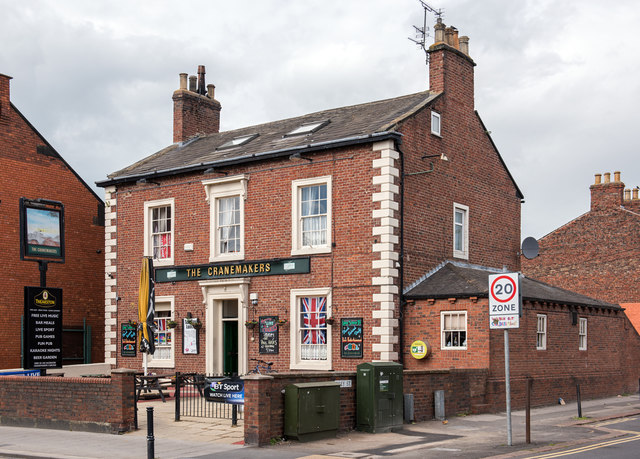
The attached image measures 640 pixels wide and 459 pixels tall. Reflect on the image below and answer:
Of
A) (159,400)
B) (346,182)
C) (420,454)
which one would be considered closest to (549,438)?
(420,454)

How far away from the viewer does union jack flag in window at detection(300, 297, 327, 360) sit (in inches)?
867

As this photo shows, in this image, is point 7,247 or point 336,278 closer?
point 336,278

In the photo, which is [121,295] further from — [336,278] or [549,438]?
[549,438]

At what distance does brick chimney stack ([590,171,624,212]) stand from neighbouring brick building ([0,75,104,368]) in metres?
23.3

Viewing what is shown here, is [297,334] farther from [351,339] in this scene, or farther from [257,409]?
[257,409]

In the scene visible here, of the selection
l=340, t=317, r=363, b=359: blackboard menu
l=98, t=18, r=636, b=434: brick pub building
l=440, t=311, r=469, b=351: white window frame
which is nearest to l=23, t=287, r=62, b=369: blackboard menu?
l=98, t=18, r=636, b=434: brick pub building

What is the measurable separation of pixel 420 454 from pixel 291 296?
9.89 meters

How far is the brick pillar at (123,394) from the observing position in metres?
15.5

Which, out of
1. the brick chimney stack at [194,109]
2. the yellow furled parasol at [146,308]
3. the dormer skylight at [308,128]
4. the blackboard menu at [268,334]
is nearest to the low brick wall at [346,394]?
the blackboard menu at [268,334]

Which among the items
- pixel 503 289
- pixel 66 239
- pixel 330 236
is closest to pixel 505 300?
pixel 503 289

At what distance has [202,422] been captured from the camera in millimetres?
16766

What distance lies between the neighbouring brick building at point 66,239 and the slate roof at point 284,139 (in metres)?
2.83

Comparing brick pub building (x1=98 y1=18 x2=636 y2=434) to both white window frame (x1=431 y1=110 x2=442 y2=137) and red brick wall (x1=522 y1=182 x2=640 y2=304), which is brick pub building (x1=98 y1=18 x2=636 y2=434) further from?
red brick wall (x1=522 y1=182 x2=640 y2=304)

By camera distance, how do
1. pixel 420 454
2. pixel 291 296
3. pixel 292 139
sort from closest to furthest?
pixel 420 454 → pixel 291 296 → pixel 292 139
